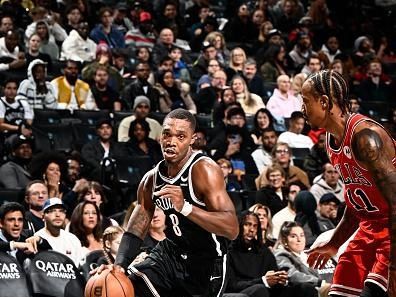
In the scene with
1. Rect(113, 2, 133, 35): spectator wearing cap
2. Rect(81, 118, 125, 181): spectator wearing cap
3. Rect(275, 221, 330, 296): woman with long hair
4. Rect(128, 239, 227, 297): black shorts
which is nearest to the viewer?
Rect(128, 239, 227, 297): black shorts

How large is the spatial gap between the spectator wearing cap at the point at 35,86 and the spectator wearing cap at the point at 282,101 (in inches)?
134

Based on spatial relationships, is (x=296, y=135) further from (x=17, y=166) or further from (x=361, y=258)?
(x=361, y=258)

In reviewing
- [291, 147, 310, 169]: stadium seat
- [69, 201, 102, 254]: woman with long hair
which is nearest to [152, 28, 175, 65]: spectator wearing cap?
[291, 147, 310, 169]: stadium seat

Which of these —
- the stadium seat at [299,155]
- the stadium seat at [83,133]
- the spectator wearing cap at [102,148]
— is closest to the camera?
the spectator wearing cap at [102,148]

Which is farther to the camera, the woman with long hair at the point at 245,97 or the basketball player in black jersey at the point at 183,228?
the woman with long hair at the point at 245,97

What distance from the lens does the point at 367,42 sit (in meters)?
16.8

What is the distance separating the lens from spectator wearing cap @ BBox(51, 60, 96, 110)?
12.6 metres

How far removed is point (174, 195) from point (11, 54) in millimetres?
8265

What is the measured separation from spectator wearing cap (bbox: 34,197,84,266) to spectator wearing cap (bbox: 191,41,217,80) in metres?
5.83

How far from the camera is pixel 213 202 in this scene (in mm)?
5586

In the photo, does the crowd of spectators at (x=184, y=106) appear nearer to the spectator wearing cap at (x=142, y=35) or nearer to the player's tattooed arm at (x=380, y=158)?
the spectator wearing cap at (x=142, y=35)

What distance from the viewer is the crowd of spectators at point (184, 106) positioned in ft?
30.5

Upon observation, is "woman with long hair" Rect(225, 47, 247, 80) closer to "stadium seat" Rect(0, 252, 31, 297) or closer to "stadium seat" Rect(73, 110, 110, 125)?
"stadium seat" Rect(73, 110, 110, 125)

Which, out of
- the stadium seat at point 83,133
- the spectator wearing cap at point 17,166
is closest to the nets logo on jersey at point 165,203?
the spectator wearing cap at point 17,166
